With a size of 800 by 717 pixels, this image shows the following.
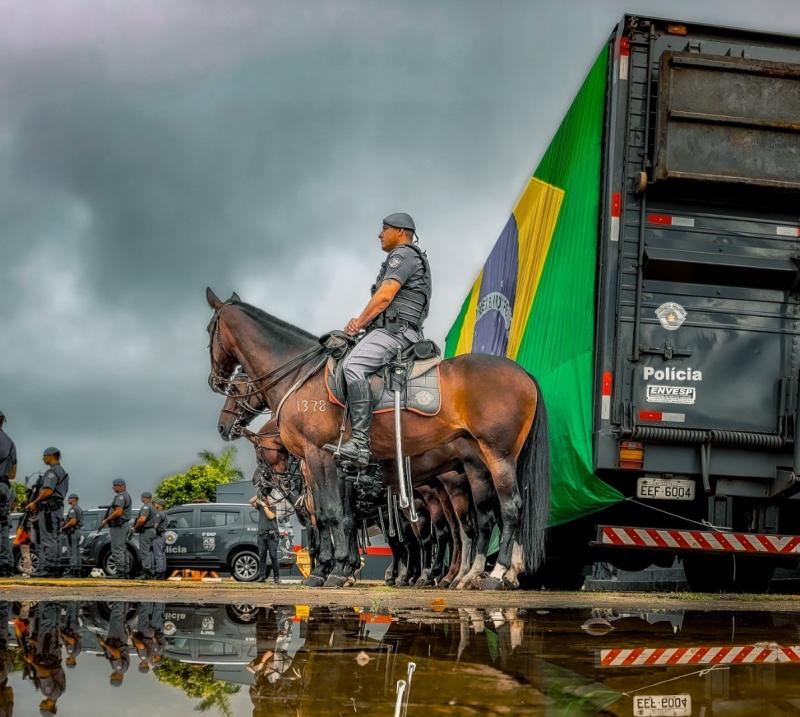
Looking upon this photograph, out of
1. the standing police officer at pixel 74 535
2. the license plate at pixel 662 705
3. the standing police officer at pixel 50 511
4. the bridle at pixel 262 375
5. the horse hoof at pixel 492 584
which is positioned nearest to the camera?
the license plate at pixel 662 705

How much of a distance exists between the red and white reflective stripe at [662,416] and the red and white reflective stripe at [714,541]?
0.96 m

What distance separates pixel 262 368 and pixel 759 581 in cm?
553

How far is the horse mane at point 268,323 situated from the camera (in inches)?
424

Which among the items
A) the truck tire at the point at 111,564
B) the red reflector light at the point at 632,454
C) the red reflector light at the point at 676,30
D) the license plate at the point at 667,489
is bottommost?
the truck tire at the point at 111,564

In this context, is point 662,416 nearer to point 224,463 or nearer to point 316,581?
point 316,581

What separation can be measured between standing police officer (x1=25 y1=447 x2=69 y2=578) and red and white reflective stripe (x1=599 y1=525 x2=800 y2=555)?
36.2 feet

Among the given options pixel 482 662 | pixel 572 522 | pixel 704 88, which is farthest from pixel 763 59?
pixel 482 662

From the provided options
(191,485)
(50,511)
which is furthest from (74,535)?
(191,485)

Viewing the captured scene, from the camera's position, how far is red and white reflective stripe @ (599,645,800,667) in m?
3.78

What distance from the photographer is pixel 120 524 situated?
2102 centimetres

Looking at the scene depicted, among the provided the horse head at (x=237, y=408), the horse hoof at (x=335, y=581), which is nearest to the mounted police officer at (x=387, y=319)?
the horse hoof at (x=335, y=581)

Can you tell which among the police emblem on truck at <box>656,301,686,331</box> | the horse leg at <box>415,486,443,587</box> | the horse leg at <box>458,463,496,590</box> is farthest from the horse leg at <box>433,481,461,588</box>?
the police emblem on truck at <box>656,301,686,331</box>

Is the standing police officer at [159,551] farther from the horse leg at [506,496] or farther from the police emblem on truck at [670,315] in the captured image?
the police emblem on truck at [670,315]

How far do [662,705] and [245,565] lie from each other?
22.5m
